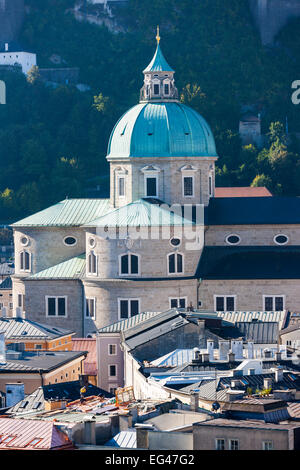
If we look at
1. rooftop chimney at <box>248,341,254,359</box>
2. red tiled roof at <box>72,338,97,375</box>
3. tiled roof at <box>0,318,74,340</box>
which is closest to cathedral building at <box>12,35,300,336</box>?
red tiled roof at <box>72,338,97,375</box>

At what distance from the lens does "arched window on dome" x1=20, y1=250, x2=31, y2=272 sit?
8175cm

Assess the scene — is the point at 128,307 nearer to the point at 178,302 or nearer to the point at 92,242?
the point at 178,302

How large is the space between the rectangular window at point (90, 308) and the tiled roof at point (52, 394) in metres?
15.9

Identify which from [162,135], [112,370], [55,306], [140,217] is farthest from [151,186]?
[112,370]

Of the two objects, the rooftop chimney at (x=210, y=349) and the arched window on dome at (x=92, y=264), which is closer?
the rooftop chimney at (x=210, y=349)

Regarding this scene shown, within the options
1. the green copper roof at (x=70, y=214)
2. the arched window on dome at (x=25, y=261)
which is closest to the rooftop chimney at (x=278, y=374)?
the green copper roof at (x=70, y=214)

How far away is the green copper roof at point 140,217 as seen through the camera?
76.8m

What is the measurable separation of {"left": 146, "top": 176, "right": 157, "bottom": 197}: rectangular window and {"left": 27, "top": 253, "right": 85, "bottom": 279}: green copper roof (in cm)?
364

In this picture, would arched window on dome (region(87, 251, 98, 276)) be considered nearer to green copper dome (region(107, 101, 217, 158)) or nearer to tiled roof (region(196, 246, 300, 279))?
tiled roof (region(196, 246, 300, 279))

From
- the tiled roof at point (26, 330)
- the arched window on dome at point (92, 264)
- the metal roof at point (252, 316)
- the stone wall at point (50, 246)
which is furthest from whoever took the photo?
the stone wall at point (50, 246)

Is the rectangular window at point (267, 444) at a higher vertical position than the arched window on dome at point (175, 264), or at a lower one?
lower

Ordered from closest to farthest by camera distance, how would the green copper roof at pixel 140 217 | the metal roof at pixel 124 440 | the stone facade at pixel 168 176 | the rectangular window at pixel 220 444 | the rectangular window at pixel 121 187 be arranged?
the rectangular window at pixel 220 444
the metal roof at pixel 124 440
the green copper roof at pixel 140 217
the stone facade at pixel 168 176
the rectangular window at pixel 121 187

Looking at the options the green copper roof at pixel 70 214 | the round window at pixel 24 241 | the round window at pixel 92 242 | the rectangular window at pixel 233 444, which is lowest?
the rectangular window at pixel 233 444

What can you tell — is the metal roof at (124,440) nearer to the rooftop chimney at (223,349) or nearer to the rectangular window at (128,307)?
the rooftop chimney at (223,349)
